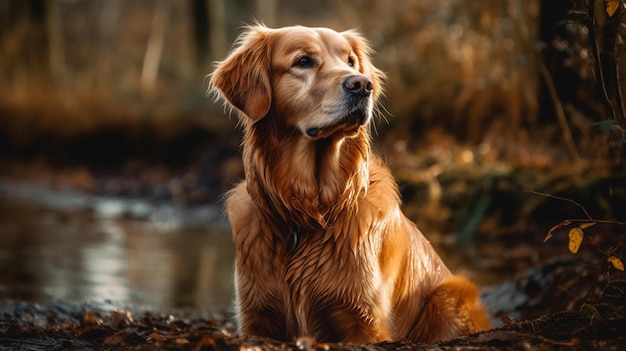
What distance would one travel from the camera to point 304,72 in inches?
159

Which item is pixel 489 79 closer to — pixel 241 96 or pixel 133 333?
pixel 241 96

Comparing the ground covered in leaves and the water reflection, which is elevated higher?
the ground covered in leaves

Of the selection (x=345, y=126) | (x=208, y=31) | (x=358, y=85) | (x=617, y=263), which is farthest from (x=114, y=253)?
(x=208, y=31)

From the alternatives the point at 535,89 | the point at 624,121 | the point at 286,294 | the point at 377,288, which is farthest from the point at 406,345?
the point at 535,89

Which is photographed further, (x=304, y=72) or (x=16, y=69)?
(x=16, y=69)

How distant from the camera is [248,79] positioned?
410cm

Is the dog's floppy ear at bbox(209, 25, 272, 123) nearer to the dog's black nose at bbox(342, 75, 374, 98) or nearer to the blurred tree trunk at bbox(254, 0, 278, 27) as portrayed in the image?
the dog's black nose at bbox(342, 75, 374, 98)

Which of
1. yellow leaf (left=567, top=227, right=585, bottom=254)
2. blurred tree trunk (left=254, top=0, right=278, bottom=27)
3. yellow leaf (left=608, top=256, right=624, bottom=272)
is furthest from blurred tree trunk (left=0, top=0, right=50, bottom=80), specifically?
yellow leaf (left=608, top=256, right=624, bottom=272)

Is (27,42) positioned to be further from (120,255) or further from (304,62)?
(304,62)

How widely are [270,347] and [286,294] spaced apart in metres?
0.84

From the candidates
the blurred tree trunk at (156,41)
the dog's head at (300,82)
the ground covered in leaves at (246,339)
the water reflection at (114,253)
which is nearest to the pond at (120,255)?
the water reflection at (114,253)

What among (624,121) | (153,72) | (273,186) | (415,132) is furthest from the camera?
(153,72)

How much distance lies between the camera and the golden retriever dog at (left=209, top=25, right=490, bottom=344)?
12.3 ft

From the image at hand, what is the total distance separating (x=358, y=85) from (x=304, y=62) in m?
0.45
